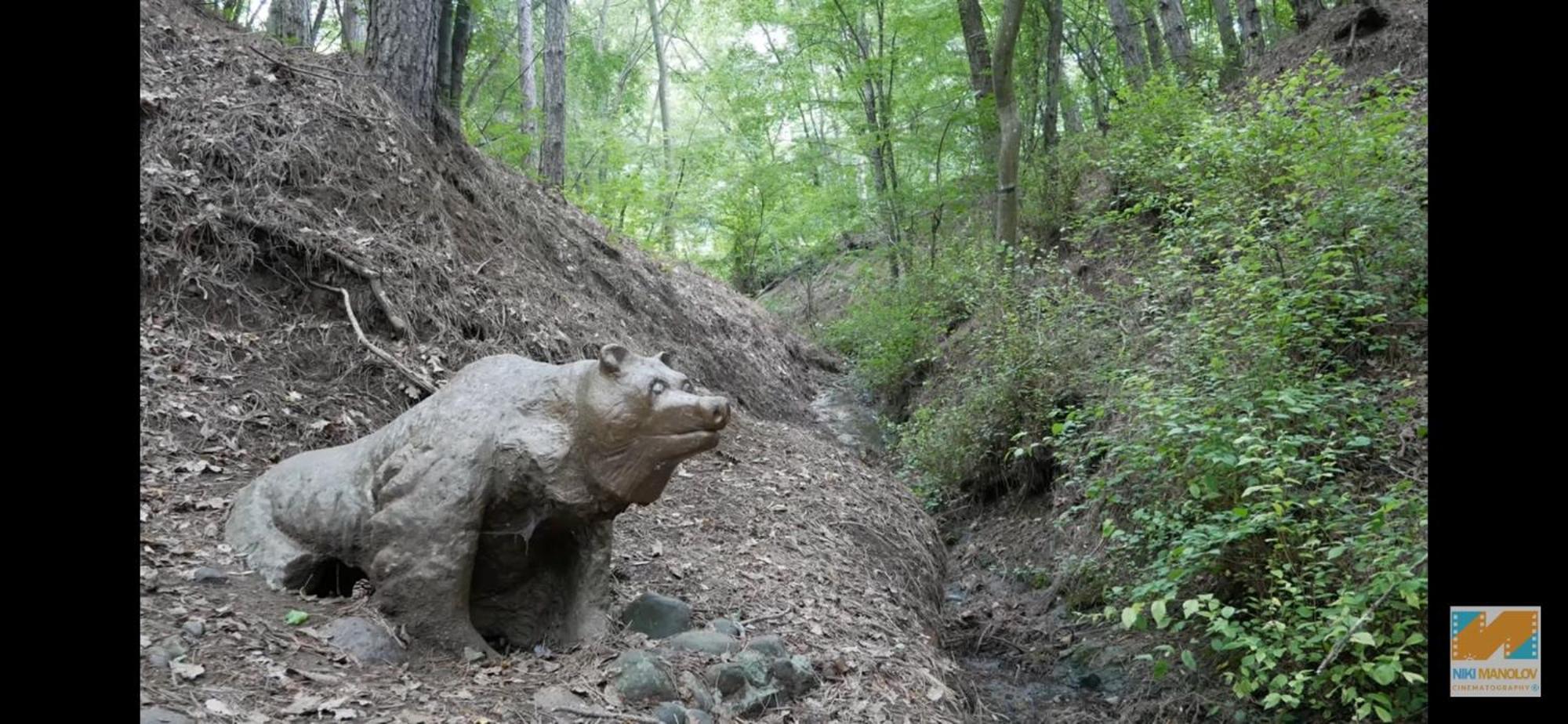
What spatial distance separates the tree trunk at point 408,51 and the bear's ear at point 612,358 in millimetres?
5703

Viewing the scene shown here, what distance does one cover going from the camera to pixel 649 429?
396 centimetres

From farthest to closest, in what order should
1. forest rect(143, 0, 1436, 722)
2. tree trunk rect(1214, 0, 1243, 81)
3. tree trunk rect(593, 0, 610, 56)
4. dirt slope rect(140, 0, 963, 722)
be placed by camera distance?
tree trunk rect(593, 0, 610, 56)
tree trunk rect(1214, 0, 1243, 81)
forest rect(143, 0, 1436, 722)
dirt slope rect(140, 0, 963, 722)

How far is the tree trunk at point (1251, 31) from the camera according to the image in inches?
516

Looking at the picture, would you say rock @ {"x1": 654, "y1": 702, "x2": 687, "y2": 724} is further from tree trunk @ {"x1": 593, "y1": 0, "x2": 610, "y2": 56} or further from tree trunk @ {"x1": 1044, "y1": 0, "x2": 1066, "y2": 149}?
tree trunk @ {"x1": 593, "y1": 0, "x2": 610, "y2": 56}

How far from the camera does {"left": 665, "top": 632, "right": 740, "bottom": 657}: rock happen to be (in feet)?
14.8

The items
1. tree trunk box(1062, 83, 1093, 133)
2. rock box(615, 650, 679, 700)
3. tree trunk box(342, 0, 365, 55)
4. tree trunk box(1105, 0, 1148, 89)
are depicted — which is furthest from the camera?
tree trunk box(1062, 83, 1093, 133)

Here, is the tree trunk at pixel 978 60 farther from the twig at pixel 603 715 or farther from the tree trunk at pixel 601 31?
the tree trunk at pixel 601 31

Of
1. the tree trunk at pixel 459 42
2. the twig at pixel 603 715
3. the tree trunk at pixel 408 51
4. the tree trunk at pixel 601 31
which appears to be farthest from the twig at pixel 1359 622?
the tree trunk at pixel 601 31

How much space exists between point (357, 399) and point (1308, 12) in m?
13.3

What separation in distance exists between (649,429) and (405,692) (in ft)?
4.83

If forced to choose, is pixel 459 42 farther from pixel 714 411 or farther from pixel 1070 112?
pixel 1070 112

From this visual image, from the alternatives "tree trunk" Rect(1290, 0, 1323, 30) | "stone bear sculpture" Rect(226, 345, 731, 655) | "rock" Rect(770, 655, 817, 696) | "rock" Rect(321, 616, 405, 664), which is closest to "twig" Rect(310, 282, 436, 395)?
→ "stone bear sculpture" Rect(226, 345, 731, 655)

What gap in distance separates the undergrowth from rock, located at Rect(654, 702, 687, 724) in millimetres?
2349
